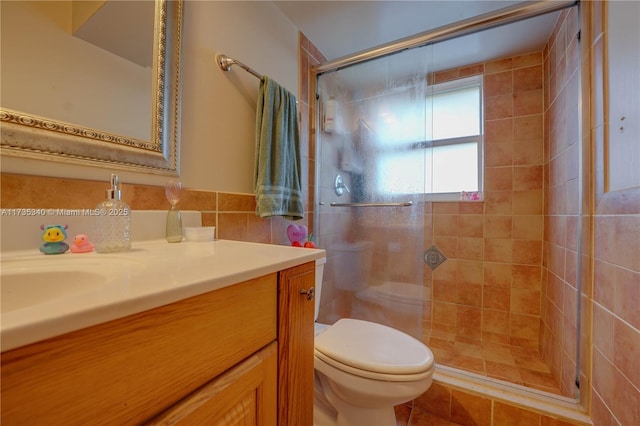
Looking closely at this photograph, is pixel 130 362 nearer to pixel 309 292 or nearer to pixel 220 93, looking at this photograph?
pixel 309 292

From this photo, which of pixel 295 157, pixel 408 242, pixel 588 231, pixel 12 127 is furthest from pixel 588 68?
pixel 12 127

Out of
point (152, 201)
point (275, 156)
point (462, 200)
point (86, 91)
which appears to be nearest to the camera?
point (86, 91)

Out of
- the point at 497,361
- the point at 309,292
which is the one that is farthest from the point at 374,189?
the point at 497,361

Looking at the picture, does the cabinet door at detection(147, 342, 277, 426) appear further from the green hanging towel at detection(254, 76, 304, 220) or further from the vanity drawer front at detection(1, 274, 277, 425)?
the green hanging towel at detection(254, 76, 304, 220)

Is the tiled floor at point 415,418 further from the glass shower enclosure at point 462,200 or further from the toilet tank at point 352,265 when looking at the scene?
the toilet tank at point 352,265

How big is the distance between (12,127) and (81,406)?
65 centimetres

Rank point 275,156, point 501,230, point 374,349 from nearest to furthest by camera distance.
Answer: point 374,349
point 275,156
point 501,230

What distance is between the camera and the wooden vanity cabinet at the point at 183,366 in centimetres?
25

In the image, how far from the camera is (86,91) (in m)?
0.70

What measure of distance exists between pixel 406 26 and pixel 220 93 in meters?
1.20

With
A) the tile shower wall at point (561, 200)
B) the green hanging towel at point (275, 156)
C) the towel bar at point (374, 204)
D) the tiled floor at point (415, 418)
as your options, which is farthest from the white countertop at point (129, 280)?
the tile shower wall at point (561, 200)

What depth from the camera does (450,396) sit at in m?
Answer: 1.20

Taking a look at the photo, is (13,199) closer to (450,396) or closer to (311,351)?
(311,351)

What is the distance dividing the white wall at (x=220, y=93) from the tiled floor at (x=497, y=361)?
1.60 m
